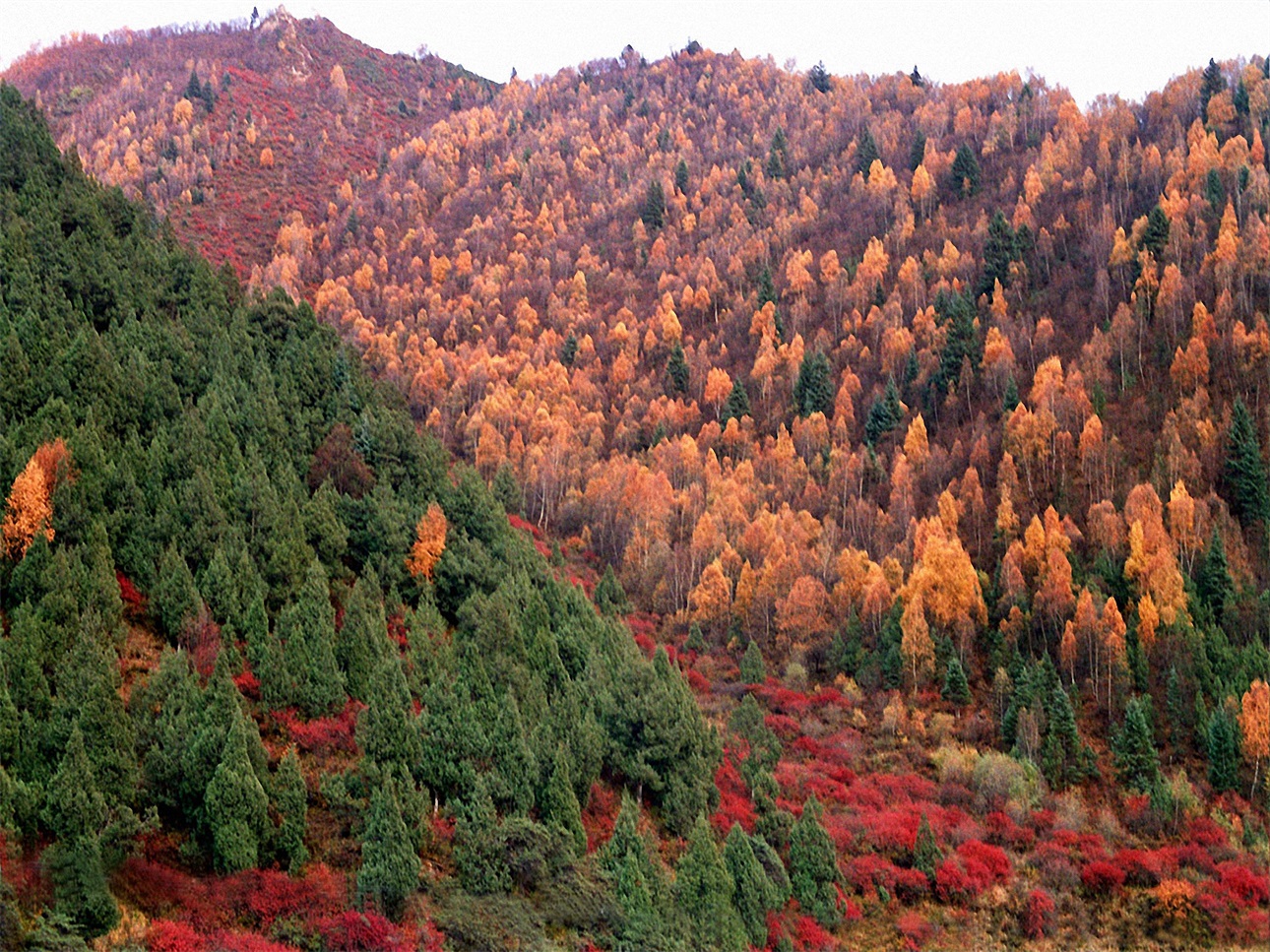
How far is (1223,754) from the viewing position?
63781 millimetres

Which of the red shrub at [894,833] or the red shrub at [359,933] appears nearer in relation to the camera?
the red shrub at [359,933]

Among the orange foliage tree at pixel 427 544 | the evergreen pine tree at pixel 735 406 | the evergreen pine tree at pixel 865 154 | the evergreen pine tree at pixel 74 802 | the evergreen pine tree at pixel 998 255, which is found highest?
the evergreen pine tree at pixel 865 154

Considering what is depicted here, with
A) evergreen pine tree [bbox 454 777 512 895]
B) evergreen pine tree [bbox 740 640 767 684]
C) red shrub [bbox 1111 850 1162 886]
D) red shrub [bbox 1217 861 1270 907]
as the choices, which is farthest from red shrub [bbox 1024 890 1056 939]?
evergreen pine tree [bbox 740 640 767 684]

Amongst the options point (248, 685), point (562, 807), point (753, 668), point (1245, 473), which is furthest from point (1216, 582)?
point (248, 685)

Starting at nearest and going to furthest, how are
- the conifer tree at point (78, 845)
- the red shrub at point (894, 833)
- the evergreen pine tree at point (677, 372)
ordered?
the conifer tree at point (78, 845) < the red shrub at point (894, 833) < the evergreen pine tree at point (677, 372)

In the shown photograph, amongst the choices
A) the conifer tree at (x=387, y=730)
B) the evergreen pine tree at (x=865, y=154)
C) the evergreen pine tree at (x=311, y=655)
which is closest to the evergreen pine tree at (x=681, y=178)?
the evergreen pine tree at (x=865, y=154)

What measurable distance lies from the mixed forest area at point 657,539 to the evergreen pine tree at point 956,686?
314 millimetres

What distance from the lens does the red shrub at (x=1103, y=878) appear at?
52.5 meters

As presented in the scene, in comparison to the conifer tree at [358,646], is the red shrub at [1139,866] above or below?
below

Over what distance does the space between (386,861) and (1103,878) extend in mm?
35490

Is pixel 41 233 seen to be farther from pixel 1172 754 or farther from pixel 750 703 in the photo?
pixel 1172 754

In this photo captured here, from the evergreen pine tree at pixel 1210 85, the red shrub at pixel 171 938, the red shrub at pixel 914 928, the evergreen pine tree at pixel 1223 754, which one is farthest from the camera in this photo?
the evergreen pine tree at pixel 1210 85

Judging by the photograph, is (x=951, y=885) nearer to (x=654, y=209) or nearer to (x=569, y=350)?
(x=569, y=350)

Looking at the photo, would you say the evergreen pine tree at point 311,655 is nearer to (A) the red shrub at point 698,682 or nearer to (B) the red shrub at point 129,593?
(B) the red shrub at point 129,593
